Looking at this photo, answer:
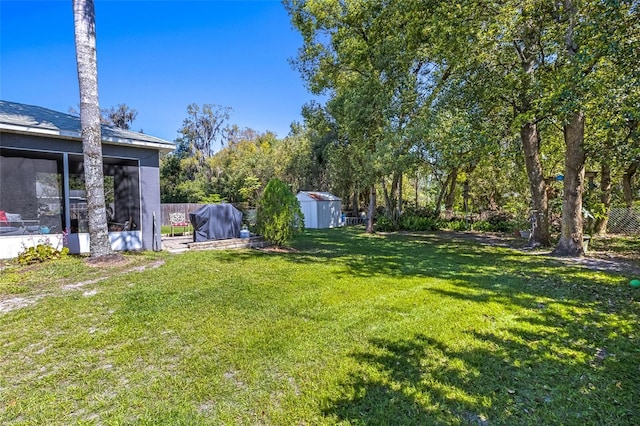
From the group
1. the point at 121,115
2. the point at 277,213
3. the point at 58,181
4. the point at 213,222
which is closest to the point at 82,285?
the point at 58,181

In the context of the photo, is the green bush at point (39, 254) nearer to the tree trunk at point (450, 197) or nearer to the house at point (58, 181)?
the house at point (58, 181)

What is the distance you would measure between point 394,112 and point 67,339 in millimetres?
11187

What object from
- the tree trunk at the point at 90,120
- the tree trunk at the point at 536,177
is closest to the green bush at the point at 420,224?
the tree trunk at the point at 536,177

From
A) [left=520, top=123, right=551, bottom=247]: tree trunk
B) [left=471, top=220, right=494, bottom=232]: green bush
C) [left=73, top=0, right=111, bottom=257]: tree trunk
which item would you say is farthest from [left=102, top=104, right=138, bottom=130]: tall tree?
[left=520, top=123, right=551, bottom=247]: tree trunk

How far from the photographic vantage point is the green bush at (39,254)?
5.84 metres

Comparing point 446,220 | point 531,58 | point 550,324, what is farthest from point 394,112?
point 550,324

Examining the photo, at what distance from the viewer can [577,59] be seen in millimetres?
5695

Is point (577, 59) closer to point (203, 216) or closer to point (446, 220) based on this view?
point (203, 216)

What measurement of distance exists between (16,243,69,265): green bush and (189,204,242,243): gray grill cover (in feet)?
10.4

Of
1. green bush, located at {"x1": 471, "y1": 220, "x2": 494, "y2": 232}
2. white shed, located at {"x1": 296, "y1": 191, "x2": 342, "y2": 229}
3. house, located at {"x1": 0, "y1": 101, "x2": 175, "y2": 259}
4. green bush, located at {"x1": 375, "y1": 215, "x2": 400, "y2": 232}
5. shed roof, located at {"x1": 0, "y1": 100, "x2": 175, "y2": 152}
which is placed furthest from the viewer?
white shed, located at {"x1": 296, "y1": 191, "x2": 342, "y2": 229}

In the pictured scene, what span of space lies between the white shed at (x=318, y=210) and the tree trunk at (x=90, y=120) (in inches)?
452

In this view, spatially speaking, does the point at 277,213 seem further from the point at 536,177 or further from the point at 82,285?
the point at 536,177

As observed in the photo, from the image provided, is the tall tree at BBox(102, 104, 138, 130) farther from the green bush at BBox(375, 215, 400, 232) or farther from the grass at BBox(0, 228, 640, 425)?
the grass at BBox(0, 228, 640, 425)

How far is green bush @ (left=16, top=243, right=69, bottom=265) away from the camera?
584 cm
